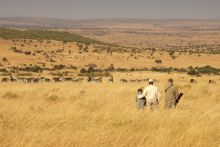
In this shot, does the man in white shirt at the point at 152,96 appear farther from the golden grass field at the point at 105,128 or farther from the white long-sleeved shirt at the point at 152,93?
the golden grass field at the point at 105,128

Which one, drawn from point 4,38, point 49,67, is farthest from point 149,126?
point 4,38

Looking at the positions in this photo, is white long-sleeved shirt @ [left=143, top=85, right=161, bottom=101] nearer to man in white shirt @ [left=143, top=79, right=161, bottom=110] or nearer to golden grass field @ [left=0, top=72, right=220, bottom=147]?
man in white shirt @ [left=143, top=79, right=161, bottom=110]

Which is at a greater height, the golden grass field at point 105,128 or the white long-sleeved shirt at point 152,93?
the golden grass field at point 105,128

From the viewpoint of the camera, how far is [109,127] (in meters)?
8.71

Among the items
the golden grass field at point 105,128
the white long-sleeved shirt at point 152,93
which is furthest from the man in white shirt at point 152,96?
the golden grass field at point 105,128

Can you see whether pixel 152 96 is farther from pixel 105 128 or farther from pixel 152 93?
pixel 105 128

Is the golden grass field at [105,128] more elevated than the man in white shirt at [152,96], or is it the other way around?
the golden grass field at [105,128]

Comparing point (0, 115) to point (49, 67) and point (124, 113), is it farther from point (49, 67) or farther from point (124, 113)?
point (49, 67)

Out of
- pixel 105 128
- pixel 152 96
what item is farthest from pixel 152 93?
pixel 105 128

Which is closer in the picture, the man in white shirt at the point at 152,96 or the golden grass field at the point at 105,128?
the golden grass field at the point at 105,128

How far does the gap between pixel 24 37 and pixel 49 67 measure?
3741cm

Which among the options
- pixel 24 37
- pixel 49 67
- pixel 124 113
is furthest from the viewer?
pixel 24 37

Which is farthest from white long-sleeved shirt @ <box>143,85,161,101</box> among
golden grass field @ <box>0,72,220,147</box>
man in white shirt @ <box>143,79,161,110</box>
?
golden grass field @ <box>0,72,220,147</box>

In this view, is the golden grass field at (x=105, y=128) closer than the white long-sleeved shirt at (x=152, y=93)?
Yes
